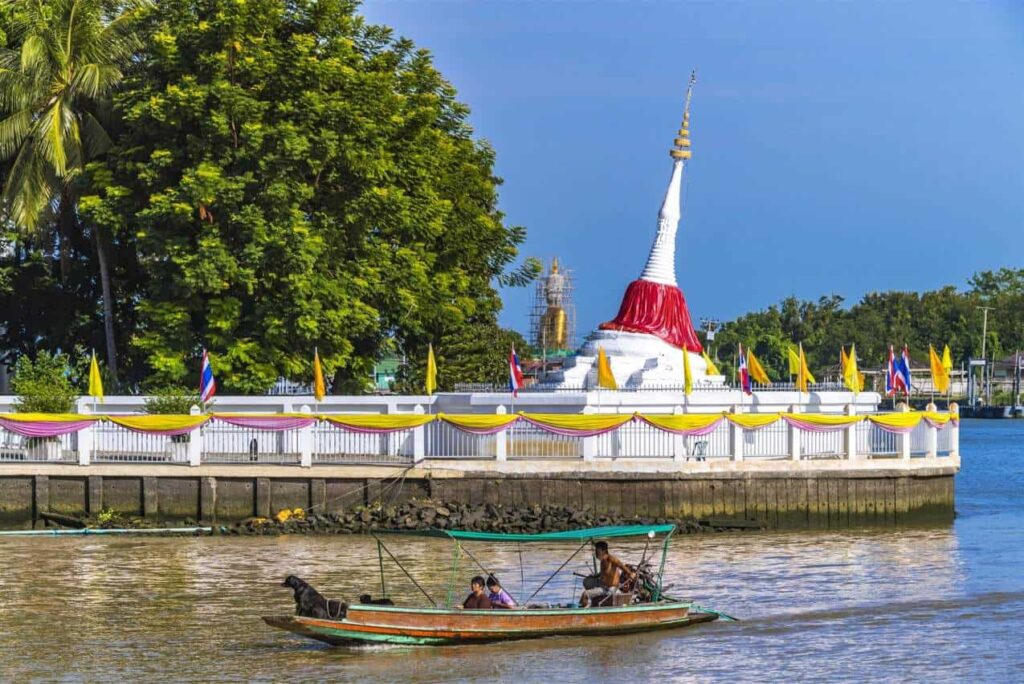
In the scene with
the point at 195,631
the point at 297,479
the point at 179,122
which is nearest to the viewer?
the point at 195,631

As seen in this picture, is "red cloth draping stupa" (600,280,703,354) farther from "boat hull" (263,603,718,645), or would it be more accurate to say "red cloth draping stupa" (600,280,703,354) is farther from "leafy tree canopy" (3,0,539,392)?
"boat hull" (263,603,718,645)

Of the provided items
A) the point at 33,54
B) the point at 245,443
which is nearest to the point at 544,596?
the point at 245,443

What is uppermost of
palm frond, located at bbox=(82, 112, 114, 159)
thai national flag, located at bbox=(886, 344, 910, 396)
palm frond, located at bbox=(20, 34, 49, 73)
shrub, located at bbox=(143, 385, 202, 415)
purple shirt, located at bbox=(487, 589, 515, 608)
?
palm frond, located at bbox=(20, 34, 49, 73)

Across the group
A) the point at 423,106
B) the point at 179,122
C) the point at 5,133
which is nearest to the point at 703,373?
the point at 423,106

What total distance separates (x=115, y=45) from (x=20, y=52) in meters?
2.87

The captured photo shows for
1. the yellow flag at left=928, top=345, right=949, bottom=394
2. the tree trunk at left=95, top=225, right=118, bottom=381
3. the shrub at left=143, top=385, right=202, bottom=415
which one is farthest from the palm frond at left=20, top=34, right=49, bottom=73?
the yellow flag at left=928, top=345, right=949, bottom=394

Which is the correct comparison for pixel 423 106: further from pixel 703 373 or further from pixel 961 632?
pixel 961 632

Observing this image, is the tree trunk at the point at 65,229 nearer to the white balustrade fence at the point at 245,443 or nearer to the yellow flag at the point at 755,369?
the white balustrade fence at the point at 245,443

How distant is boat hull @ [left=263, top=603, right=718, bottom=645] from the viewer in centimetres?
2280

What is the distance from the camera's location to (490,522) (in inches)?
1339

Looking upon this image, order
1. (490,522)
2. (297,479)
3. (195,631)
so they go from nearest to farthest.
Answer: (195,631) → (490,522) → (297,479)

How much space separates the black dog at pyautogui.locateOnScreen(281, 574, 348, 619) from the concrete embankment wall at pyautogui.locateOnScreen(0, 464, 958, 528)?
1280 centimetres

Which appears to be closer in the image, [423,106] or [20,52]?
[20,52]

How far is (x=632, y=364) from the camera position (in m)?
50.5
